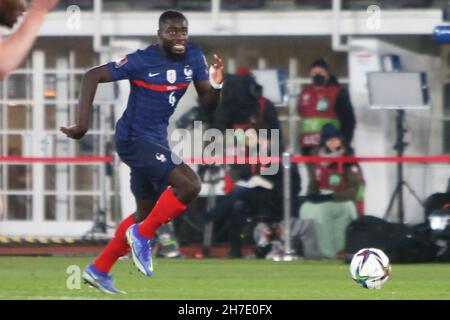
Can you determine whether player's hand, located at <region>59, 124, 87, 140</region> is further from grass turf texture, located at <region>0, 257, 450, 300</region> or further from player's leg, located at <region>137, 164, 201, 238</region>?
grass turf texture, located at <region>0, 257, 450, 300</region>

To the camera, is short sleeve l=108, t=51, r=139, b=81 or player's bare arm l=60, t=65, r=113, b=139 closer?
player's bare arm l=60, t=65, r=113, b=139

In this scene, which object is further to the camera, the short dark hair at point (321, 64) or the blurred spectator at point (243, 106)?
the short dark hair at point (321, 64)

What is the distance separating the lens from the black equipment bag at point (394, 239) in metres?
16.5

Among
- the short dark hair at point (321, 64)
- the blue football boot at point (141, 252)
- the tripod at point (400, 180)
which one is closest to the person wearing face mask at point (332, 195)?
the tripod at point (400, 180)

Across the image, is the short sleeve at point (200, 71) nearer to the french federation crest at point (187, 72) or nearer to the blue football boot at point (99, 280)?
the french federation crest at point (187, 72)

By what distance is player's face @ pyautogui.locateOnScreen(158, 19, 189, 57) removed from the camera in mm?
12242

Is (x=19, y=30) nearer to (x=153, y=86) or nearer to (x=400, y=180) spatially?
(x=153, y=86)

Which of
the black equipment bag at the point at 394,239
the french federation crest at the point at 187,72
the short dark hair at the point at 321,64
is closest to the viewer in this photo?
the french federation crest at the point at 187,72

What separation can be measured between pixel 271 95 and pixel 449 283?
5.72m

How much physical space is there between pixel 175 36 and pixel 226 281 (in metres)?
2.55

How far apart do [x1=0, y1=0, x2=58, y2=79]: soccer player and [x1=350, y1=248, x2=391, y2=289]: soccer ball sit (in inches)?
197

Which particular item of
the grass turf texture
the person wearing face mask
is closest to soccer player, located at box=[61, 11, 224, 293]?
the grass turf texture

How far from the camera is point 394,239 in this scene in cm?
1645

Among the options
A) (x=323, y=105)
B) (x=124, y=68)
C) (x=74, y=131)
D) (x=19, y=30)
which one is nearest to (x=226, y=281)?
(x=124, y=68)
